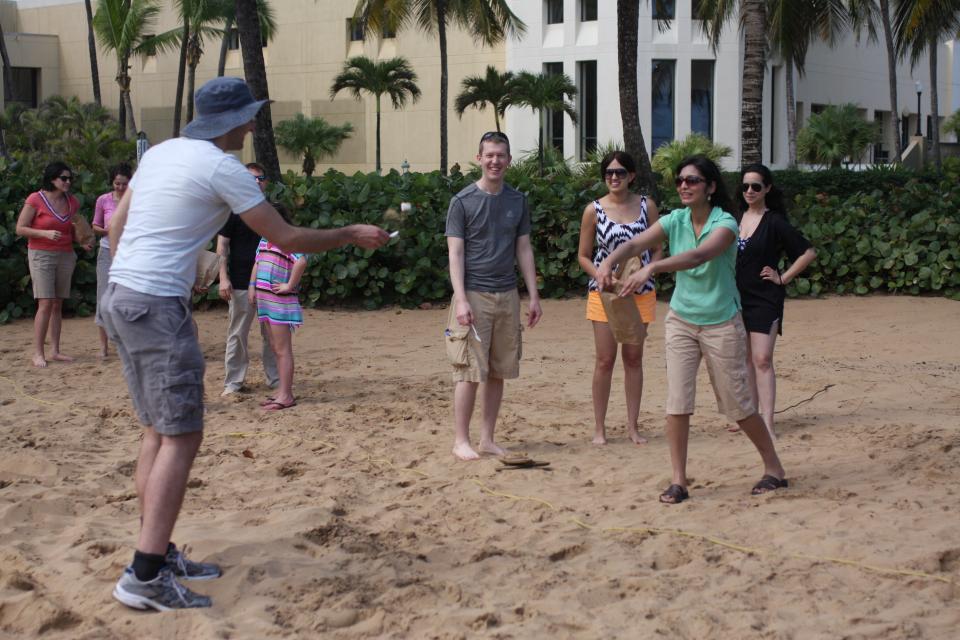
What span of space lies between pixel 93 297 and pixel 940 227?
10164 mm

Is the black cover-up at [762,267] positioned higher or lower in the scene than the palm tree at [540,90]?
lower

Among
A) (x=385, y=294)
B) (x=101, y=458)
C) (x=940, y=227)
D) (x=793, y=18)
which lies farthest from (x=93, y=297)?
(x=793, y=18)

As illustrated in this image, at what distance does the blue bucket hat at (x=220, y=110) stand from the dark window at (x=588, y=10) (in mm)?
33478

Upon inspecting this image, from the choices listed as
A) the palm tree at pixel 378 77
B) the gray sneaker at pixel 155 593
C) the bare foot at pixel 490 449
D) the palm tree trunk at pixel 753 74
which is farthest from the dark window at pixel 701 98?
the gray sneaker at pixel 155 593

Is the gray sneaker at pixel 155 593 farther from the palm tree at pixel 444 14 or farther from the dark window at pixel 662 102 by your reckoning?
the dark window at pixel 662 102

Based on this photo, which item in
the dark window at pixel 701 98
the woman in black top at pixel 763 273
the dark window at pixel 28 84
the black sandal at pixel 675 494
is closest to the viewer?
the black sandal at pixel 675 494

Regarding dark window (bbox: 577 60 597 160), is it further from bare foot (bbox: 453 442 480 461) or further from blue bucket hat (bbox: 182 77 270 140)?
blue bucket hat (bbox: 182 77 270 140)

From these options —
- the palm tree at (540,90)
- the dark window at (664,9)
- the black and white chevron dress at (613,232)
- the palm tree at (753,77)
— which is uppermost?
the dark window at (664,9)

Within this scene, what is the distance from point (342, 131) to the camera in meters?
39.6

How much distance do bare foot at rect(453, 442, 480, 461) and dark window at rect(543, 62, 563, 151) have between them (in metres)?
31.4

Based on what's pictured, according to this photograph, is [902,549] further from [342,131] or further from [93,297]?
[342,131]

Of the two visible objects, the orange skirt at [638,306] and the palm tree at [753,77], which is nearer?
the orange skirt at [638,306]

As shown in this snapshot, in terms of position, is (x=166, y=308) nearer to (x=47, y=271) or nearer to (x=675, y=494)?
(x=675, y=494)

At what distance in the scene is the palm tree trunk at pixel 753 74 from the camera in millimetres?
13773
